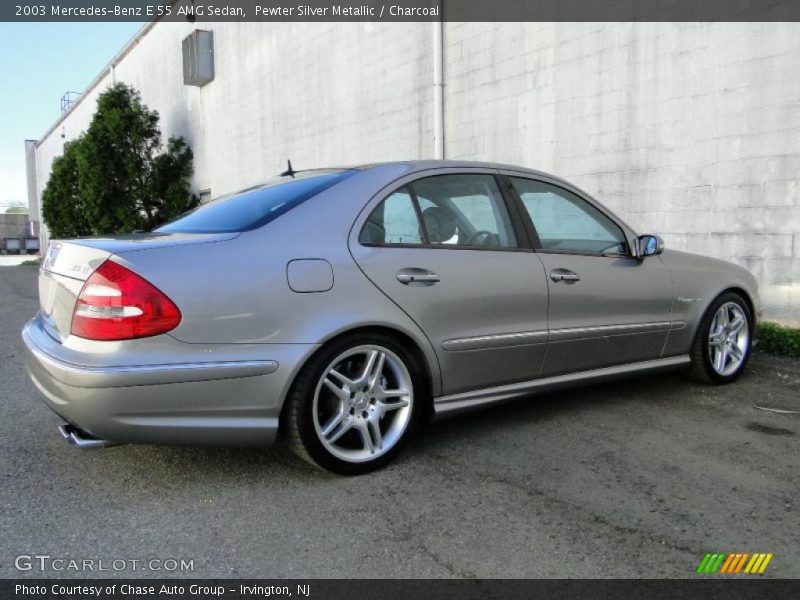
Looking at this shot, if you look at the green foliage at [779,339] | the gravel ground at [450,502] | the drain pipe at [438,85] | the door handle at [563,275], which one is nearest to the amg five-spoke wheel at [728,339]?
the gravel ground at [450,502]

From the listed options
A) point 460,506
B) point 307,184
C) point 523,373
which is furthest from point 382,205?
point 460,506

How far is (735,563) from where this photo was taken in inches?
88.3

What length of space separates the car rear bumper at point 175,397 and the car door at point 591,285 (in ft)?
5.16

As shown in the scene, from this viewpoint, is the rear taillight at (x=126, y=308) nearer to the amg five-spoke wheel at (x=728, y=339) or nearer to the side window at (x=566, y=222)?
the side window at (x=566, y=222)

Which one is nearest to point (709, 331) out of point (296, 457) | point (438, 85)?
point (296, 457)

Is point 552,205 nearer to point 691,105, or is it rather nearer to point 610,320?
point 610,320

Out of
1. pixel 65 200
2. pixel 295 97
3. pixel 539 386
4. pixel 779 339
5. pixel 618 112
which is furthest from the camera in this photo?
pixel 65 200

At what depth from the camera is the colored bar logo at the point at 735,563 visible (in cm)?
220

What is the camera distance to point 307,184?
3.25m

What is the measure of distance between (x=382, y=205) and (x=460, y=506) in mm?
1413

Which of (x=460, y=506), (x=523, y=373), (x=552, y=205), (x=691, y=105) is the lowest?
(x=460, y=506)
